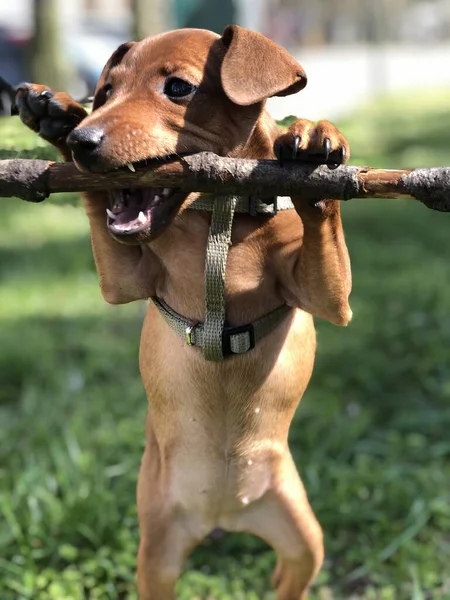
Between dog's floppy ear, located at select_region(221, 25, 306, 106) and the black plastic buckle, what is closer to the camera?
dog's floppy ear, located at select_region(221, 25, 306, 106)

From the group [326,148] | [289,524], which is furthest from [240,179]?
[289,524]

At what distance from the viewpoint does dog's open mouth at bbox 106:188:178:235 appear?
2344 mm

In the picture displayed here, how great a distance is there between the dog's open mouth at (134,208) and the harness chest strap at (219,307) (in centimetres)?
18

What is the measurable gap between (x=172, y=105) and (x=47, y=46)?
1111 cm

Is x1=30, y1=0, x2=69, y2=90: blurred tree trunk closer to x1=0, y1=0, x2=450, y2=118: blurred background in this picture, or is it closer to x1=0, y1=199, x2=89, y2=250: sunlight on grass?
x1=0, y1=0, x2=450, y2=118: blurred background

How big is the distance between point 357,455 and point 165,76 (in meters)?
2.57

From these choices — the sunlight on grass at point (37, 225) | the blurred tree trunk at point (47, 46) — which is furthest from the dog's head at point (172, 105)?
the blurred tree trunk at point (47, 46)

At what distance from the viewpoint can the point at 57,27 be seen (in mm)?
12836

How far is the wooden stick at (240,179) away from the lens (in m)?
2.12

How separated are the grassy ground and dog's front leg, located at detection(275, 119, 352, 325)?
0.48 meters

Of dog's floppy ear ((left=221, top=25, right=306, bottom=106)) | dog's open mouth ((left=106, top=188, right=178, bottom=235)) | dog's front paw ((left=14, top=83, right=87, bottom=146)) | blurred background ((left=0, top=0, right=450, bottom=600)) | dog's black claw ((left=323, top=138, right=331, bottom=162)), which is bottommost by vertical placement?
blurred background ((left=0, top=0, right=450, bottom=600))

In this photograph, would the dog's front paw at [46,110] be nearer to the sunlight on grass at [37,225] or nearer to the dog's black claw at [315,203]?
the dog's black claw at [315,203]

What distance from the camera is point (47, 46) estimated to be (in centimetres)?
1277

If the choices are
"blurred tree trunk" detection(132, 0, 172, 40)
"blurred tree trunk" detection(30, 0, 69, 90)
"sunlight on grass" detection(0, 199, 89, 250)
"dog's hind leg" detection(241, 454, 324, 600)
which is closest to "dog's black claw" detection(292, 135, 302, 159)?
"dog's hind leg" detection(241, 454, 324, 600)
